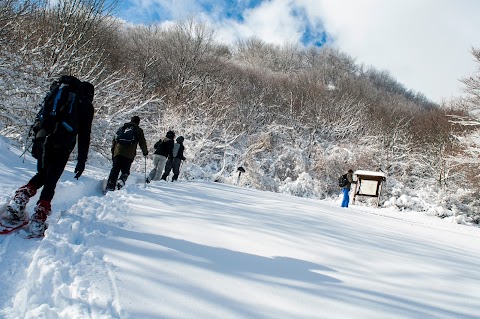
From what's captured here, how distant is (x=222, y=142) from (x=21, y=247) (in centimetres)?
1926

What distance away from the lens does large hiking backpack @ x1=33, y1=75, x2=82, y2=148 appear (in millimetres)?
3346

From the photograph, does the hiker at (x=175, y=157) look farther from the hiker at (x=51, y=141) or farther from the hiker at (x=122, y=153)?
the hiker at (x=51, y=141)

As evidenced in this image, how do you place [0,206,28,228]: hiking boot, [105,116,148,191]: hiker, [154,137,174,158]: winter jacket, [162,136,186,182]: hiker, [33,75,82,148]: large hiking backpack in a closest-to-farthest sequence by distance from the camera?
[0,206,28,228]: hiking boot < [33,75,82,148]: large hiking backpack < [105,116,148,191]: hiker < [154,137,174,158]: winter jacket < [162,136,186,182]: hiker

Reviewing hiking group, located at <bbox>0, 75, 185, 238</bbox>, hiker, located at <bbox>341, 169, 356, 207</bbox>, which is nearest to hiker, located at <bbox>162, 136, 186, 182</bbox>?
hiker, located at <bbox>341, 169, 356, 207</bbox>

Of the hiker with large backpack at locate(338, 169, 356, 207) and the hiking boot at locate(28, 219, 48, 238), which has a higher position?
the hiker with large backpack at locate(338, 169, 356, 207)

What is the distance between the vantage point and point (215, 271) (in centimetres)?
248

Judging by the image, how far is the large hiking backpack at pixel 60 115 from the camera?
335cm

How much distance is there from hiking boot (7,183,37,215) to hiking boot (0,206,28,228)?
14mm

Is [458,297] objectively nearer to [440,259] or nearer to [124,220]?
[440,259]

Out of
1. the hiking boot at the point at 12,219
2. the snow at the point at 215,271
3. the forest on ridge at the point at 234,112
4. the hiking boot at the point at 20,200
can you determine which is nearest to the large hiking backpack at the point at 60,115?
the hiking boot at the point at 20,200

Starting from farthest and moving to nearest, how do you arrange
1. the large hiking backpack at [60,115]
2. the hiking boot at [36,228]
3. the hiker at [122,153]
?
the hiker at [122,153] < the large hiking backpack at [60,115] < the hiking boot at [36,228]

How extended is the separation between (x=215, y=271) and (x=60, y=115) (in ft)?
7.47

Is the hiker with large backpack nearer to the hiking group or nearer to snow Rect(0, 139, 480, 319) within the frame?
snow Rect(0, 139, 480, 319)

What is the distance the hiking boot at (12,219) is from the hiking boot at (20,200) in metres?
0.01
